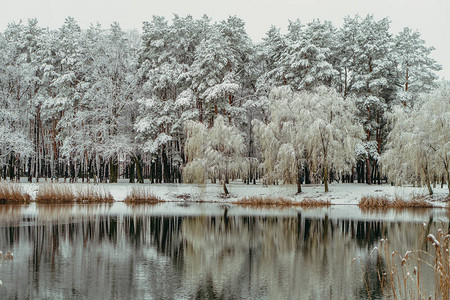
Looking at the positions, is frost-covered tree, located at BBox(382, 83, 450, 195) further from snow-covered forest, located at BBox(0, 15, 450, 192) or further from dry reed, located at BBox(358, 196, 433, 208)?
snow-covered forest, located at BBox(0, 15, 450, 192)

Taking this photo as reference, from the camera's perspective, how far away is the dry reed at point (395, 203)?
33.6 m

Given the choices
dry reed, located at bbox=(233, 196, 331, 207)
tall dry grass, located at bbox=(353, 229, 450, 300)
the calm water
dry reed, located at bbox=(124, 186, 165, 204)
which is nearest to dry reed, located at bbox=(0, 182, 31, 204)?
the calm water

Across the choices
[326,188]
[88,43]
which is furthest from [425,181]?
[88,43]

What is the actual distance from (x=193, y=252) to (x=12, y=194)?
2116 centimetres

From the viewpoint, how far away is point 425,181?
1308 inches

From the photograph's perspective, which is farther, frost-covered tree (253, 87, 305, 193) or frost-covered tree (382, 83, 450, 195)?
frost-covered tree (253, 87, 305, 193)

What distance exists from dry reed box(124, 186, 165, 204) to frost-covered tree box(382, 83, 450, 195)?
17.7 m

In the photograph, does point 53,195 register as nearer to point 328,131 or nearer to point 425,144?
point 328,131

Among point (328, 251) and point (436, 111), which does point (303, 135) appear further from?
point (328, 251)

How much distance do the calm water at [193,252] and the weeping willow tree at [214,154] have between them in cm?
773

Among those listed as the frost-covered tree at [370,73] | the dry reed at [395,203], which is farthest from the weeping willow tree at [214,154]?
the frost-covered tree at [370,73]

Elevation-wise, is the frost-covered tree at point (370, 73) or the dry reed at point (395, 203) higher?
the frost-covered tree at point (370, 73)

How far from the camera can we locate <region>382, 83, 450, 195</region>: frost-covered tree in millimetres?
32500

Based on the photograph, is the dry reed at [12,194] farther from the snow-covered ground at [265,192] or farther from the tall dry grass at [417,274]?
the tall dry grass at [417,274]
